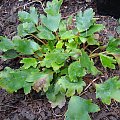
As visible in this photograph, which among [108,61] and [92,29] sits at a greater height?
[92,29]

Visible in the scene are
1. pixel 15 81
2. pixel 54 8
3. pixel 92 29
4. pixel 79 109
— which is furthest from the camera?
pixel 54 8

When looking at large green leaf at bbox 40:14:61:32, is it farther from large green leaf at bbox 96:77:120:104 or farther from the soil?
large green leaf at bbox 96:77:120:104

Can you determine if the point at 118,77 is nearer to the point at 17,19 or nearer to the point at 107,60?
the point at 107,60

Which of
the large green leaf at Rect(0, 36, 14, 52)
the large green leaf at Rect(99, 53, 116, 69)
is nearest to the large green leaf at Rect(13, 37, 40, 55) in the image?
the large green leaf at Rect(0, 36, 14, 52)

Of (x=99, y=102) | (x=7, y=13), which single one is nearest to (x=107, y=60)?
(x=99, y=102)

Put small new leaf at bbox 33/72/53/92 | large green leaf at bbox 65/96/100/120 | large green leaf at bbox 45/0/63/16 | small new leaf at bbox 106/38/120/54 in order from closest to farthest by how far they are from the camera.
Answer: large green leaf at bbox 65/96/100/120, small new leaf at bbox 33/72/53/92, small new leaf at bbox 106/38/120/54, large green leaf at bbox 45/0/63/16

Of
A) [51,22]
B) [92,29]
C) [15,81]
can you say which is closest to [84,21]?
[92,29]

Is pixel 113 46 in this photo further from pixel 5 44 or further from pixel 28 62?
pixel 5 44
